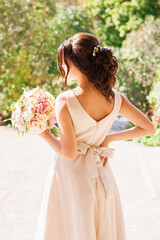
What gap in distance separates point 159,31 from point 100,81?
8.63m

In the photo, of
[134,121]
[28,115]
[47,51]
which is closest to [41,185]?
[28,115]

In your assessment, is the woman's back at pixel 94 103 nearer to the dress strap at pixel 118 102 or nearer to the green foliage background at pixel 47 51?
the dress strap at pixel 118 102

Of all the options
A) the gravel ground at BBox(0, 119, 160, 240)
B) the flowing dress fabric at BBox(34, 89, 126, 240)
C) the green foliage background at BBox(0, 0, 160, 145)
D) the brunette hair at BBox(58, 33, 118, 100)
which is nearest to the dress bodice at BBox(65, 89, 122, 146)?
the flowing dress fabric at BBox(34, 89, 126, 240)

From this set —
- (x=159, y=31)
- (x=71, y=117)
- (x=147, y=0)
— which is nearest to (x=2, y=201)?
(x=71, y=117)

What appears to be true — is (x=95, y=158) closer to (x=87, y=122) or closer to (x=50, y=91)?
(x=87, y=122)

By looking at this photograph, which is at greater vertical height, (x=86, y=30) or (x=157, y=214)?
(x=86, y=30)

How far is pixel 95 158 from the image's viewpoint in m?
2.08

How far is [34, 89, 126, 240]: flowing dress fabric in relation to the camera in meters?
1.99

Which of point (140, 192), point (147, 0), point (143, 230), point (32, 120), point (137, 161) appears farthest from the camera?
point (147, 0)

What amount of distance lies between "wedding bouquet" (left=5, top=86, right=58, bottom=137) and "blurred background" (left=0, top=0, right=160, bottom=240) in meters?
1.80

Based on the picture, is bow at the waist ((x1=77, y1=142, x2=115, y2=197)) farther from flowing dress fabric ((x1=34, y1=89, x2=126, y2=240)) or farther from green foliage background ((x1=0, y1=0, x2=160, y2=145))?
green foliage background ((x1=0, y1=0, x2=160, y2=145))

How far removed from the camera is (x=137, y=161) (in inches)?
253

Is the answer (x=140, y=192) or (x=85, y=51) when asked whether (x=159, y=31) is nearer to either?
(x=140, y=192)

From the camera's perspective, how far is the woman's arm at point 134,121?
2088mm
